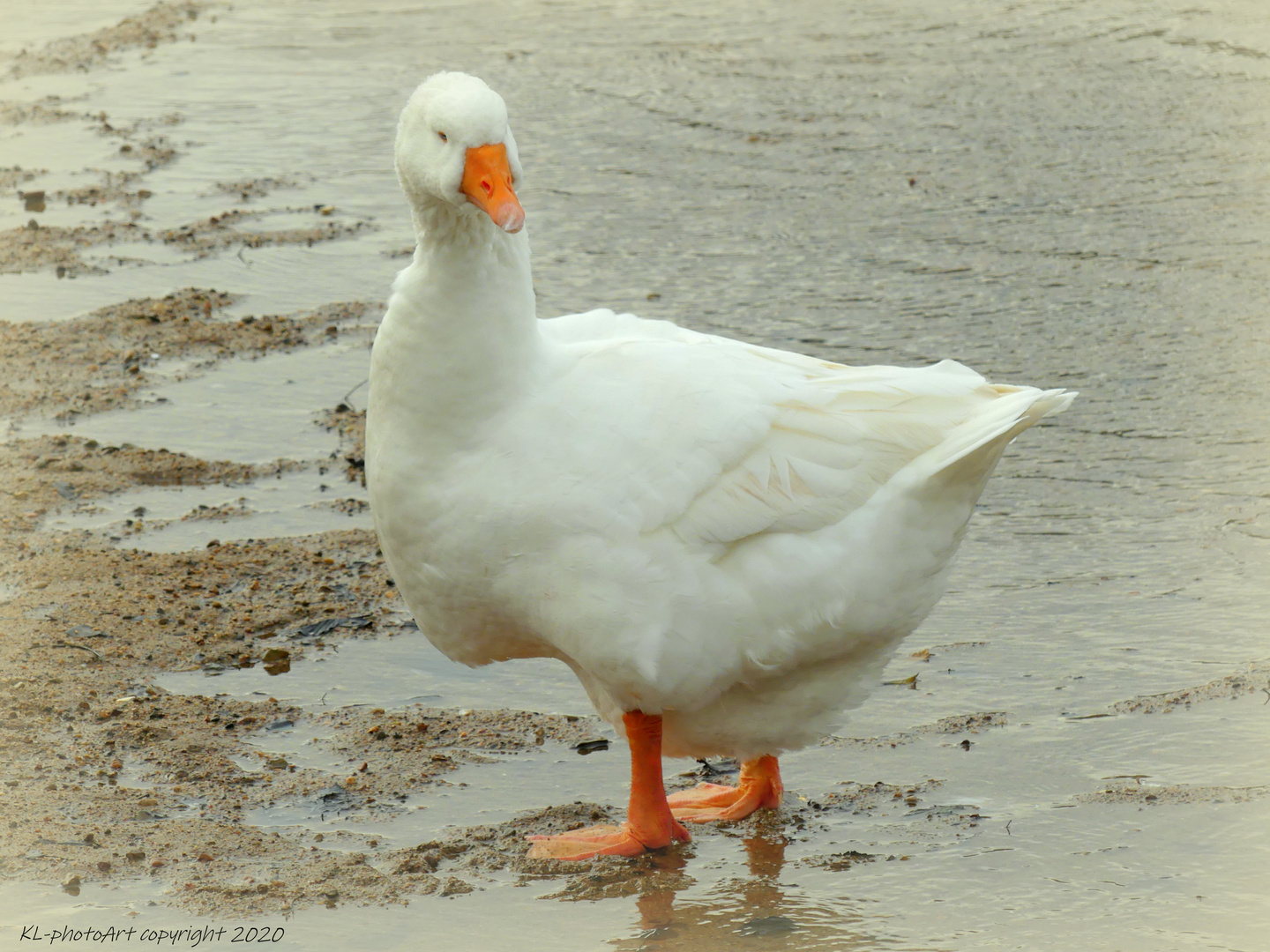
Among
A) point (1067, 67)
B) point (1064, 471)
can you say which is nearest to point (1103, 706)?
point (1064, 471)

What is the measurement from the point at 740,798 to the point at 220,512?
2.70 m

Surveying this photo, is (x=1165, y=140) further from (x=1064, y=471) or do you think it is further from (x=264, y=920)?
(x=264, y=920)

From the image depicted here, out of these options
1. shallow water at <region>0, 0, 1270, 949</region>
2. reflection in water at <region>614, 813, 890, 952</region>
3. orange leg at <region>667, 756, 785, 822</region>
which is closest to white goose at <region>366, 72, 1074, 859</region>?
orange leg at <region>667, 756, 785, 822</region>

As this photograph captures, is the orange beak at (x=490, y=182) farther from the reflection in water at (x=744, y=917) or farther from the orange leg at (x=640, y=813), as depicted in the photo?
the reflection in water at (x=744, y=917)

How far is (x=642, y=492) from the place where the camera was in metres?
3.82

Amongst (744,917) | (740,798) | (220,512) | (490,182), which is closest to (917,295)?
(220,512)

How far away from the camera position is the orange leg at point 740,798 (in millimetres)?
4262

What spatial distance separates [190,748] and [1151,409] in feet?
14.2

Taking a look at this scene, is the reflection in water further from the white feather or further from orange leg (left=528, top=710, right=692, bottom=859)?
the white feather

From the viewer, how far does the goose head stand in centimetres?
362

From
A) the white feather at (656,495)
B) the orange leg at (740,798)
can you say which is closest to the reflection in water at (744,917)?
the orange leg at (740,798)

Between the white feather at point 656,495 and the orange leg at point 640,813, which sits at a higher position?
the white feather at point 656,495

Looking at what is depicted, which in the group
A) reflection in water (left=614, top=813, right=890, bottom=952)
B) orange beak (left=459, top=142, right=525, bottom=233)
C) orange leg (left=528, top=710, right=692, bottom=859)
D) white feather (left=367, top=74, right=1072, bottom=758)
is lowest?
reflection in water (left=614, top=813, right=890, bottom=952)

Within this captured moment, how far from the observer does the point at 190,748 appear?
438 centimetres
